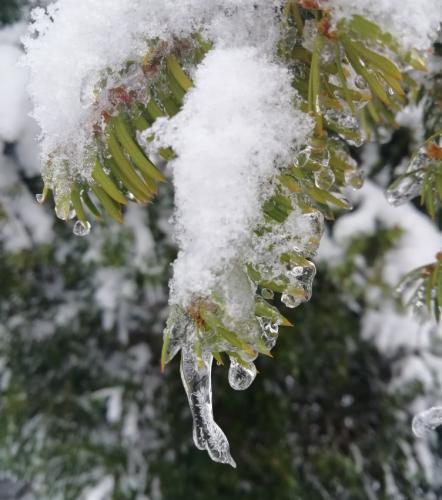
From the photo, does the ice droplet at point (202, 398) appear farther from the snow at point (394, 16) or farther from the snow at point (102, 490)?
the snow at point (102, 490)

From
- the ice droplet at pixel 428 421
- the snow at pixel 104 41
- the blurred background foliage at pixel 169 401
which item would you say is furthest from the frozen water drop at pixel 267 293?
the blurred background foliage at pixel 169 401

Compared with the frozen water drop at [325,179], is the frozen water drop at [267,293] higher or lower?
lower

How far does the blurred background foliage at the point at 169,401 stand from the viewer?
104cm

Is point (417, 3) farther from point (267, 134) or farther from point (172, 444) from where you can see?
point (172, 444)

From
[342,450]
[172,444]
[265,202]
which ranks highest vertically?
[265,202]

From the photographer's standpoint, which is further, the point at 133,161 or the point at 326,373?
the point at 326,373

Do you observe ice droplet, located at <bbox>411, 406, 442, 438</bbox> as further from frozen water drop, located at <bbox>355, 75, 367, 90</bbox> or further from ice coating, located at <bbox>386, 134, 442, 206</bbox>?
frozen water drop, located at <bbox>355, 75, 367, 90</bbox>

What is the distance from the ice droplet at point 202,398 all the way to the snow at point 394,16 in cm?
19

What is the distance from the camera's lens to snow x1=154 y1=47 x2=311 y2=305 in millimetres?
266

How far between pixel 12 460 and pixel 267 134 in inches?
41.8

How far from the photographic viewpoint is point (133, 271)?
1.01m

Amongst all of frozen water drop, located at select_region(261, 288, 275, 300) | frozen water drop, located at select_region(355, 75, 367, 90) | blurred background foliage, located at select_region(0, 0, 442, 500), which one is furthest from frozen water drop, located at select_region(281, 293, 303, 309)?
blurred background foliage, located at select_region(0, 0, 442, 500)

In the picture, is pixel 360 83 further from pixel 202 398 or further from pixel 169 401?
pixel 169 401

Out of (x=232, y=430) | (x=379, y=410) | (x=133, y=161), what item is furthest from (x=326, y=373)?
(x=133, y=161)
